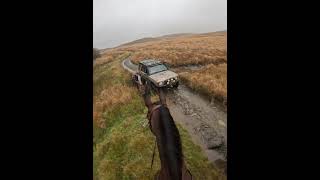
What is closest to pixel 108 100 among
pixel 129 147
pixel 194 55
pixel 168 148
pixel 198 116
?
pixel 129 147

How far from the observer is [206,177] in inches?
232

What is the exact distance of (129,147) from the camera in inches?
234

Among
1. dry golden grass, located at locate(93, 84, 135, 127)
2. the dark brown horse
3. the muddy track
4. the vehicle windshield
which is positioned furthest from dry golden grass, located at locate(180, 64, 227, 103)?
dry golden grass, located at locate(93, 84, 135, 127)

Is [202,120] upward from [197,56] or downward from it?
downward

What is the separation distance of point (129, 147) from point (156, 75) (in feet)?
3.69

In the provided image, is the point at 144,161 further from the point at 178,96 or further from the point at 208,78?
the point at 208,78

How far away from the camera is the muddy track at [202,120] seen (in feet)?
19.5

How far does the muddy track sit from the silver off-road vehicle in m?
0.14

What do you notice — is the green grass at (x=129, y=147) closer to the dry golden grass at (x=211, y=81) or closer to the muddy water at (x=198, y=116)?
the muddy water at (x=198, y=116)

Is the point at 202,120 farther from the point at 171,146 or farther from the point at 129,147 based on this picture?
the point at 129,147

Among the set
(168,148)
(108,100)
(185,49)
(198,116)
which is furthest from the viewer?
(185,49)

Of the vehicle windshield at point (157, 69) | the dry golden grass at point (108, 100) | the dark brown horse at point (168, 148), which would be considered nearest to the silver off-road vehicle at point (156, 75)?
the vehicle windshield at point (157, 69)
